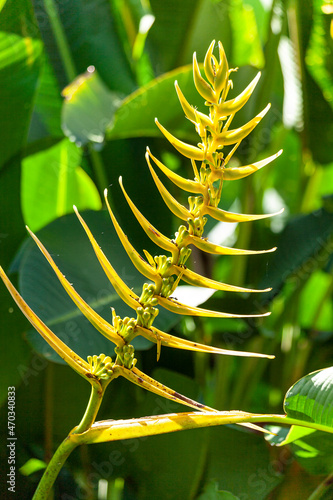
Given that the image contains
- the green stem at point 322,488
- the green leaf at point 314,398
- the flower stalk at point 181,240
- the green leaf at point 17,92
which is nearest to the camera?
the flower stalk at point 181,240

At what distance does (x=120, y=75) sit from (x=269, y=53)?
0.24 meters

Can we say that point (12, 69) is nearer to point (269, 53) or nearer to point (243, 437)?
point (269, 53)

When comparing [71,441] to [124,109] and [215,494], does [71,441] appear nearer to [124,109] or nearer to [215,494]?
[215,494]

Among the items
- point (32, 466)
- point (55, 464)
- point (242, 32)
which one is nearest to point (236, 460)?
point (32, 466)

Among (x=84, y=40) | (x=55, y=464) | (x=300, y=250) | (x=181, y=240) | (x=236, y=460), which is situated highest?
(x=84, y=40)

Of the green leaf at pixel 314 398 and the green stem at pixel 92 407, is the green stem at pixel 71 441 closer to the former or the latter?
the green stem at pixel 92 407

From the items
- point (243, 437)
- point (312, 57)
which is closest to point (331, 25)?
point (312, 57)

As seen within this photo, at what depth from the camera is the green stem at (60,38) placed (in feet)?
2.33

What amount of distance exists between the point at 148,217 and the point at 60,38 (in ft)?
1.14

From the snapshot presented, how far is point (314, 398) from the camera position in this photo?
1.17 feet

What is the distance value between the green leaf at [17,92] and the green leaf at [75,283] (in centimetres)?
12

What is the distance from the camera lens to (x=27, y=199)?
750 millimetres

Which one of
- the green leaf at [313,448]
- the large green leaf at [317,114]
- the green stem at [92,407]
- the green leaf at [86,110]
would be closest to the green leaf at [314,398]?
the green leaf at [313,448]

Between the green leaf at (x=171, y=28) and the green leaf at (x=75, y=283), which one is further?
the green leaf at (x=171, y=28)
